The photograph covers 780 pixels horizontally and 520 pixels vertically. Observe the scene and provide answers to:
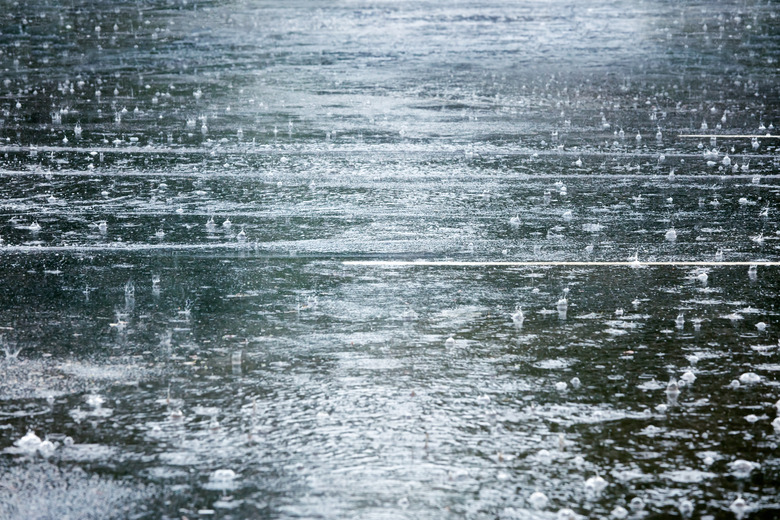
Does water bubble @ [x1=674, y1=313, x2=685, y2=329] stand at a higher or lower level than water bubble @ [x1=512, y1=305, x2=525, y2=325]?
lower

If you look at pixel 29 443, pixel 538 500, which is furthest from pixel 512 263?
pixel 29 443

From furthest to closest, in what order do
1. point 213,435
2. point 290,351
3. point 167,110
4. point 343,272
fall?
point 167,110 < point 343,272 < point 290,351 < point 213,435

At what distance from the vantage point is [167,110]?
1282cm

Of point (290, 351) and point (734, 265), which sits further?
point (734, 265)

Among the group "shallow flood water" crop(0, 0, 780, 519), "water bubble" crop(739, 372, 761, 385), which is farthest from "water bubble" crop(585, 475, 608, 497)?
"water bubble" crop(739, 372, 761, 385)

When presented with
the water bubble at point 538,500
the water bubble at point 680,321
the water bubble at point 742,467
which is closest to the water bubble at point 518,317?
the water bubble at point 680,321

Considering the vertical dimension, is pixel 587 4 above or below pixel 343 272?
above

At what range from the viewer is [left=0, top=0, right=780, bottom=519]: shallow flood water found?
418 centimetres

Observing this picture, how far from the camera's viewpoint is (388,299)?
632 centimetres

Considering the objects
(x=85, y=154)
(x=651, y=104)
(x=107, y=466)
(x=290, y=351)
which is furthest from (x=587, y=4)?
(x=107, y=466)

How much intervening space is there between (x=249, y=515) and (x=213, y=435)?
72 centimetres

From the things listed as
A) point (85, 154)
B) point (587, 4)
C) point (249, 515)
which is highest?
point (587, 4)

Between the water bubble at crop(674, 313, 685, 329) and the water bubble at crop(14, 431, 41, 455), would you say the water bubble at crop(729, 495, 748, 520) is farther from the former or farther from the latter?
the water bubble at crop(14, 431, 41, 455)

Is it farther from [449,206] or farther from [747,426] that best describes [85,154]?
[747,426]
